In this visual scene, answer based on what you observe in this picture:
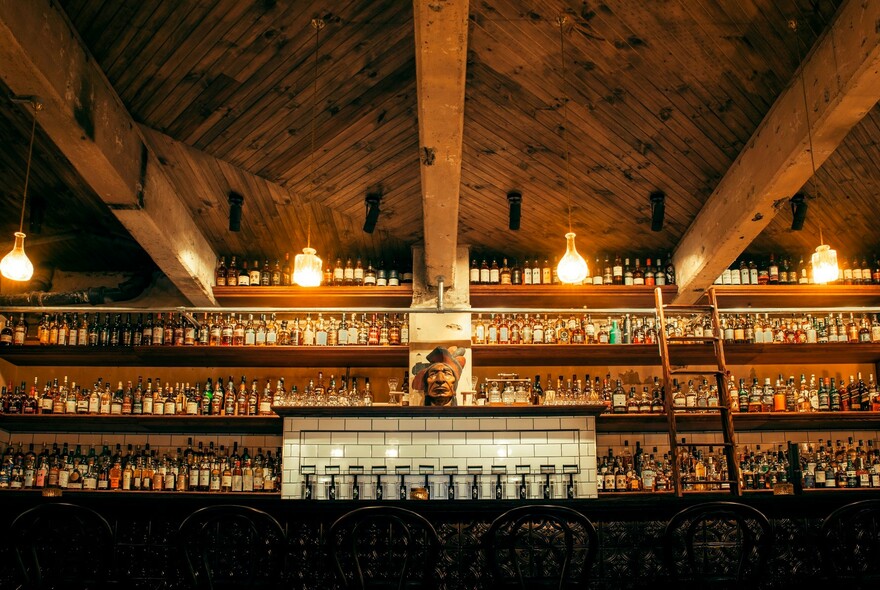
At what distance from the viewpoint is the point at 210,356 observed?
809 centimetres

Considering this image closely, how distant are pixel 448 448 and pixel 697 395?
7.98 ft

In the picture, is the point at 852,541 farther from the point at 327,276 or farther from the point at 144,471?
the point at 144,471

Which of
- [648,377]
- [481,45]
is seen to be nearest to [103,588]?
[481,45]

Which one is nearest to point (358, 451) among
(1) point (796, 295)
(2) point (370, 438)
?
(2) point (370, 438)

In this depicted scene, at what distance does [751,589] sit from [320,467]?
12.5ft

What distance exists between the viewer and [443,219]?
6.52 metres

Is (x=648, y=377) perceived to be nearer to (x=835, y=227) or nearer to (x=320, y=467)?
(x=835, y=227)

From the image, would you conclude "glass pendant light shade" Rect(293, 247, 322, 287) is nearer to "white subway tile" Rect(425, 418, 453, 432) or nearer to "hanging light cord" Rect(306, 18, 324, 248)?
"hanging light cord" Rect(306, 18, 324, 248)

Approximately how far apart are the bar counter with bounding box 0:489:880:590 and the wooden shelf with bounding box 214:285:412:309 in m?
4.02

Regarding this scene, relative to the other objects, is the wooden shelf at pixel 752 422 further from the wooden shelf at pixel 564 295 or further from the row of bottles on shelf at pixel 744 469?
the wooden shelf at pixel 564 295

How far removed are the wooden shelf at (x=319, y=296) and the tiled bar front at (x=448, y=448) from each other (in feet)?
4.88

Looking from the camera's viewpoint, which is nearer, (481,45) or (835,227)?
(481,45)

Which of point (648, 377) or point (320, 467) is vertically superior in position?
point (648, 377)

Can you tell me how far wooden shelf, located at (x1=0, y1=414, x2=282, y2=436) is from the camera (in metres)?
7.78
